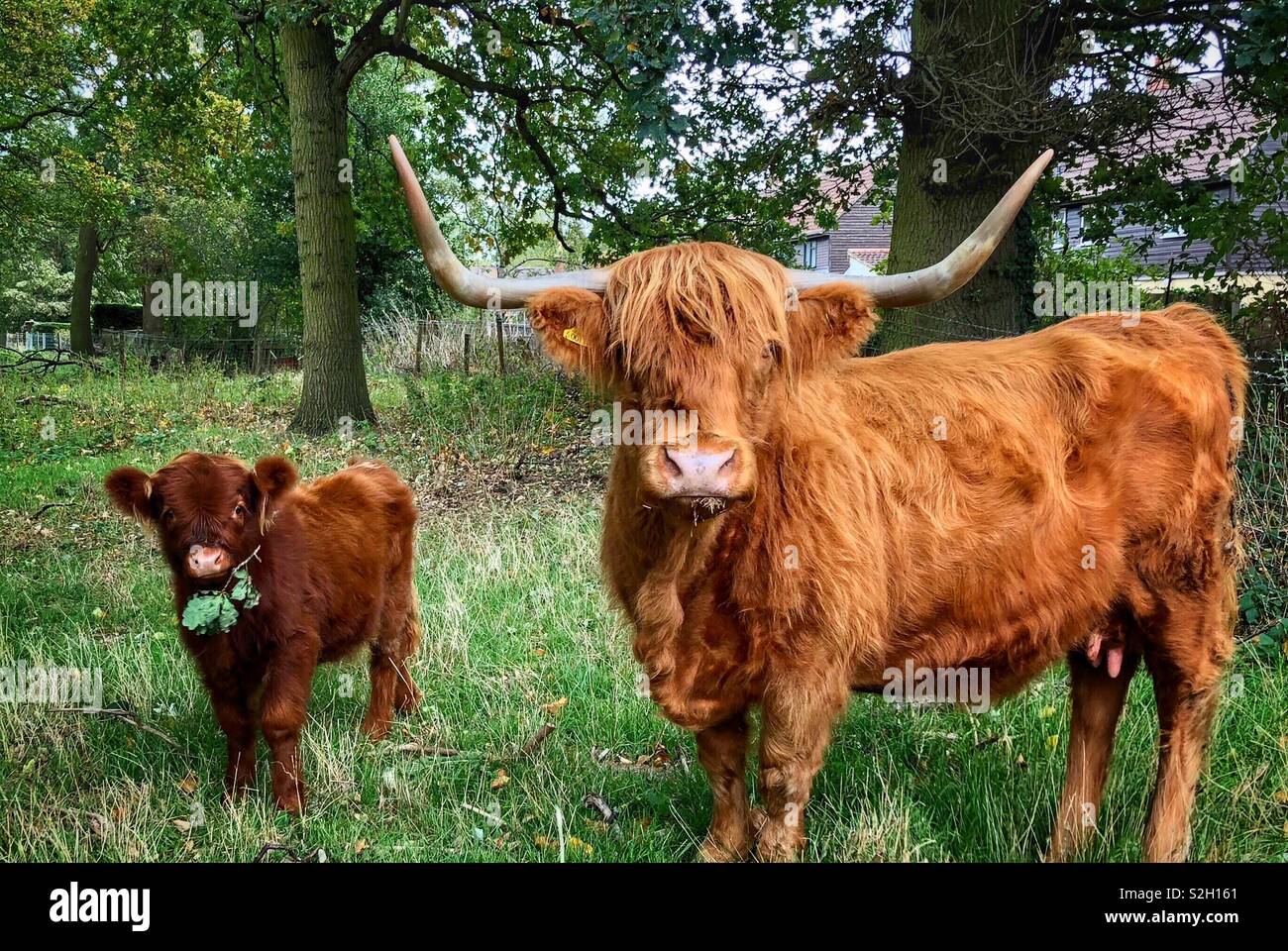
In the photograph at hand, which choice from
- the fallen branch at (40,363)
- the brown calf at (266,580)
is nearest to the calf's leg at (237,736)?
the brown calf at (266,580)

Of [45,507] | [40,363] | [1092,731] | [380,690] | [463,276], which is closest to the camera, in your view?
[463,276]

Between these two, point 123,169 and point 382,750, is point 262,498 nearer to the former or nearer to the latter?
point 382,750

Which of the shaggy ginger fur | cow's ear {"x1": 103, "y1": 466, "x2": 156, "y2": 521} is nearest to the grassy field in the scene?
the shaggy ginger fur

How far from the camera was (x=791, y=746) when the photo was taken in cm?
250

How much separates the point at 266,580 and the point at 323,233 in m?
6.79

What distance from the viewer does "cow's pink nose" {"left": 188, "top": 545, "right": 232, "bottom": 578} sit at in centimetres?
306

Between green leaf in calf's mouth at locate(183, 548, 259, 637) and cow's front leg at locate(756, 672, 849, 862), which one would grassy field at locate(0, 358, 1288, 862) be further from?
green leaf in calf's mouth at locate(183, 548, 259, 637)

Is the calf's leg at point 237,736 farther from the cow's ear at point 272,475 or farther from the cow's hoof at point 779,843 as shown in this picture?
the cow's hoof at point 779,843

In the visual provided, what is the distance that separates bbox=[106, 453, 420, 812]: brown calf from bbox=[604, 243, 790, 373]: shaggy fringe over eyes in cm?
169

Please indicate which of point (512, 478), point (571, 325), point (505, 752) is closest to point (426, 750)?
point (505, 752)

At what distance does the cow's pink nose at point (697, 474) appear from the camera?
203 centimetres

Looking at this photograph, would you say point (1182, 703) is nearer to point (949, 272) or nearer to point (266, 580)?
point (949, 272)
